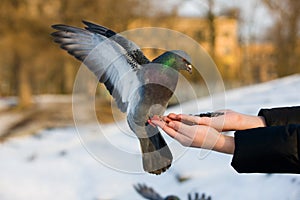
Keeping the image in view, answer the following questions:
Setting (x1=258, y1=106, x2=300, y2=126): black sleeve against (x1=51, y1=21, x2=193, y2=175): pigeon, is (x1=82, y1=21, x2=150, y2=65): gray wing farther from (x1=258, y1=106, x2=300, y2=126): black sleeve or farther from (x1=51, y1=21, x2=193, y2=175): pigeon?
(x1=258, y1=106, x2=300, y2=126): black sleeve

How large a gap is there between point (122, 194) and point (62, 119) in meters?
7.44

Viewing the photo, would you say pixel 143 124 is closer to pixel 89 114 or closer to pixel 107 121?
pixel 89 114

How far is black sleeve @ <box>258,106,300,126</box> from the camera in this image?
69.4 inches

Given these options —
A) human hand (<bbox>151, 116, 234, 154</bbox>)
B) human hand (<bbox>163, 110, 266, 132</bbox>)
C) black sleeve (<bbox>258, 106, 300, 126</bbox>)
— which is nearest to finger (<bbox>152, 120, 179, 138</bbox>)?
human hand (<bbox>151, 116, 234, 154</bbox>)

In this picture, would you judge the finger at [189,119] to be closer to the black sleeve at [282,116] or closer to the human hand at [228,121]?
A: the human hand at [228,121]

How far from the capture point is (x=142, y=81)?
5.76 ft

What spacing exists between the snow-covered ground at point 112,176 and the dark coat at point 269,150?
2.35 feet

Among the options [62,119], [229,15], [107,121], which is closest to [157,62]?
[107,121]

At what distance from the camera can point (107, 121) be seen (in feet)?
12.2

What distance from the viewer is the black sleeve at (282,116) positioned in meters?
1.76

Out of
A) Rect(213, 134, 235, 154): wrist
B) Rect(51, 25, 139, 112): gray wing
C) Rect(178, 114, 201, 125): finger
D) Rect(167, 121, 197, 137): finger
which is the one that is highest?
Rect(51, 25, 139, 112): gray wing

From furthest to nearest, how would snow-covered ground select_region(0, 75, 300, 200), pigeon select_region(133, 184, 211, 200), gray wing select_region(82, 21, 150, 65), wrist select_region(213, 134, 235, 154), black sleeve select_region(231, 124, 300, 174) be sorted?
pigeon select_region(133, 184, 211, 200), snow-covered ground select_region(0, 75, 300, 200), gray wing select_region(82, 21, 150, 65), wrist select_region(213, 134, 235, 154), black sleeve select_region(231, 124, 300, 174)

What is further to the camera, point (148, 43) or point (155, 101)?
point (148, 43)

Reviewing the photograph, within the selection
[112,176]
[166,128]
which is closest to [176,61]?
[166,128]
